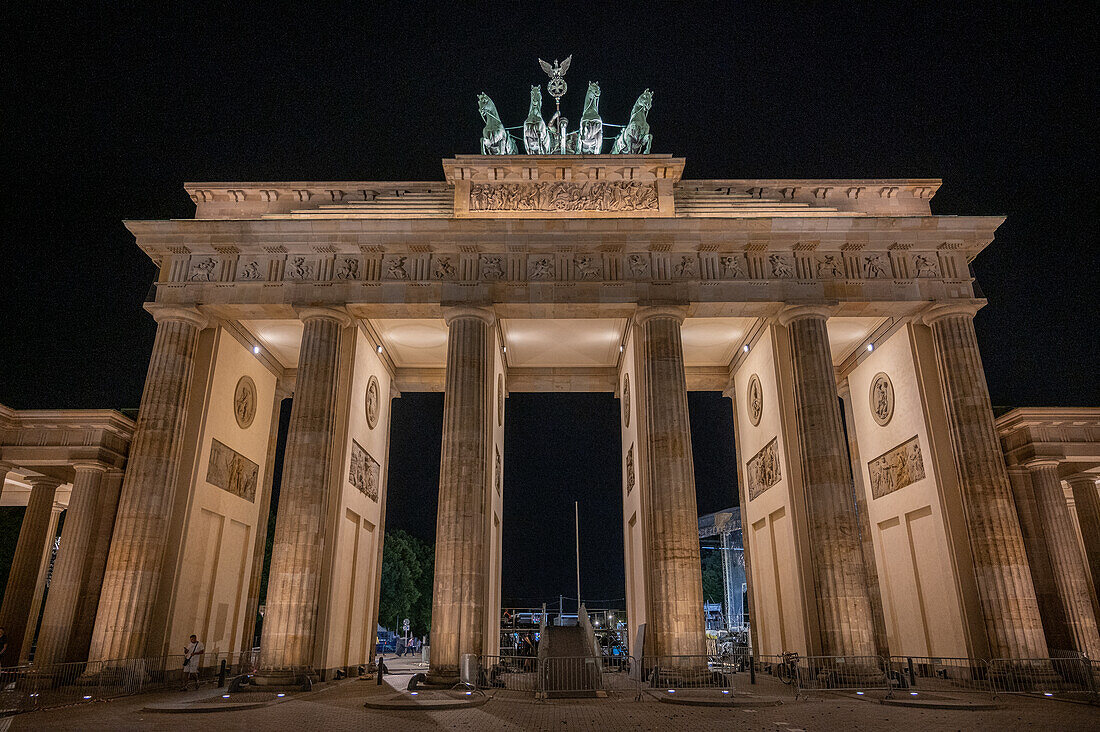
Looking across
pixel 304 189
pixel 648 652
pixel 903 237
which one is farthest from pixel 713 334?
pixel 304 189

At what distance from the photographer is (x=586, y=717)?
11.2 m

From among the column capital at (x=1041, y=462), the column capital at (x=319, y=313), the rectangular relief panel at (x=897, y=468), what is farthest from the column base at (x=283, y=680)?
the column capital at (x=1041, y=462)

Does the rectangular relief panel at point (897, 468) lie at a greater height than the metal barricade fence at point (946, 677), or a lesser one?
greater

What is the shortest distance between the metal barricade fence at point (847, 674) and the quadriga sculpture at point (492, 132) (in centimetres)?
1759

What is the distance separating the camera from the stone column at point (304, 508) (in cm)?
1631

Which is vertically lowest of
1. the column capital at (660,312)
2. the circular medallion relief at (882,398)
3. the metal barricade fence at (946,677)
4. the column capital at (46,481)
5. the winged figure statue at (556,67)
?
the metal barricade fence at (946,677)

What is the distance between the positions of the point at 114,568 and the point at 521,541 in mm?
45369

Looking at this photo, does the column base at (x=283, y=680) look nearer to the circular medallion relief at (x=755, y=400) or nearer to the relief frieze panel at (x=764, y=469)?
the relief frieze panel at (x=764, y=469)

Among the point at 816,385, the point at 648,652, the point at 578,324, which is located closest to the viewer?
the point at 648,652

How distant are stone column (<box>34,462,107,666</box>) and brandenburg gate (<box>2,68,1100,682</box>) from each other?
6.43ft

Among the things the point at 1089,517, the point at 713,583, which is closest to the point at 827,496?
the point at 1089,517

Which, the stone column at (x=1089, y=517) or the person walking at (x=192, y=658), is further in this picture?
the stone column at (x=1089, y=517)

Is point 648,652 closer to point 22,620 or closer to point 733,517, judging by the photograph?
point 22,620

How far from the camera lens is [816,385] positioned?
1872cm
